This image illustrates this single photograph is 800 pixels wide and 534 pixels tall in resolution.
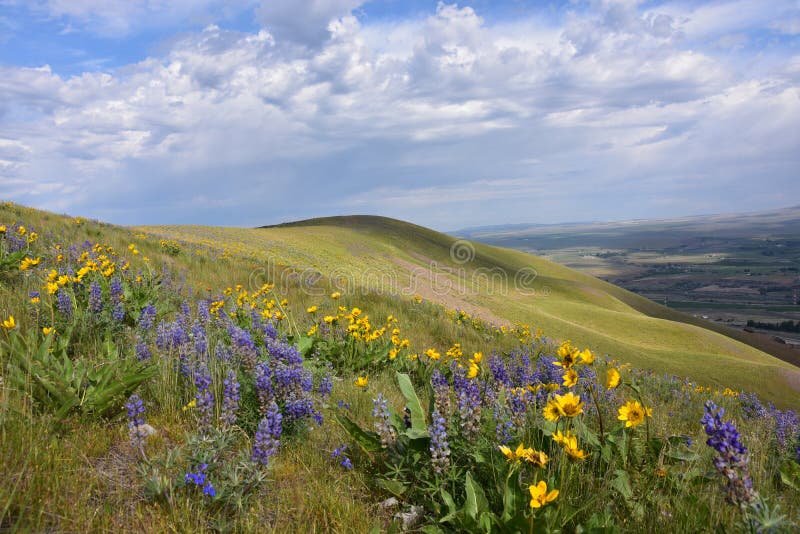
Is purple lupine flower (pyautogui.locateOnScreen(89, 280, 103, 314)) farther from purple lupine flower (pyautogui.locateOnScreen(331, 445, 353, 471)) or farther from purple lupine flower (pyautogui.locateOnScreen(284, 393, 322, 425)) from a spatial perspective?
purple lupine flower (pyautogui.locateOnScreen(331, 445, 353, 471))

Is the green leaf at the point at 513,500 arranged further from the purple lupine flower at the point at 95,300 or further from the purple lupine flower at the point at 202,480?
the purple lupine flower at the point at 95,300

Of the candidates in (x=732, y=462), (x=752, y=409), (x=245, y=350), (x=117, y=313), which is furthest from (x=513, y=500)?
(x=752, y=409)

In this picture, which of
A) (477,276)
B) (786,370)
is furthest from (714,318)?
(786,370)

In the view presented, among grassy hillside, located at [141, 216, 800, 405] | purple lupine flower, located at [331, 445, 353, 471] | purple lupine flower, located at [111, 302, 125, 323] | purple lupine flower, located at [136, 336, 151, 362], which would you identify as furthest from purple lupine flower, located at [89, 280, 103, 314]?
grassy hillside, located at [141, 216, 800, 405]

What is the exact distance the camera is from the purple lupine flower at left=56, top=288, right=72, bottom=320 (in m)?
4.41

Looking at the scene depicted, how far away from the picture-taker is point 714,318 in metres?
98.4

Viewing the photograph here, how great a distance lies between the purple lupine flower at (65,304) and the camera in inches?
174

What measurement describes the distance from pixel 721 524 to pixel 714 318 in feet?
397

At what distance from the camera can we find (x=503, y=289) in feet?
143

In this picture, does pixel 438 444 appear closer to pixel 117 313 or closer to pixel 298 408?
pixel 298 408

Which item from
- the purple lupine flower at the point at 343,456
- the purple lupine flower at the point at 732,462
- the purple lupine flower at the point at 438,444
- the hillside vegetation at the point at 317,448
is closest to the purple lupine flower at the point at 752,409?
the hillside vegetation at the point at 317,448

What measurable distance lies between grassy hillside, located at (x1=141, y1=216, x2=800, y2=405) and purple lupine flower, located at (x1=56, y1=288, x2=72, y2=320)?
930 cm

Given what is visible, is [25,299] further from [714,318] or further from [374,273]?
[714,318]

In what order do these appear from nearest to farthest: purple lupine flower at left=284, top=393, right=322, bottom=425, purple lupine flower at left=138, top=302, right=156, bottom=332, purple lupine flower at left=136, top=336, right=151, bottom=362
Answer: purple lupine flower at left=284, top=393, right=322, bottom=425 < purple lupine flower at left=136, top=336, right=151, bottom=362 < purple lupine flower at left=138, top=302, right=156, bottom=332
